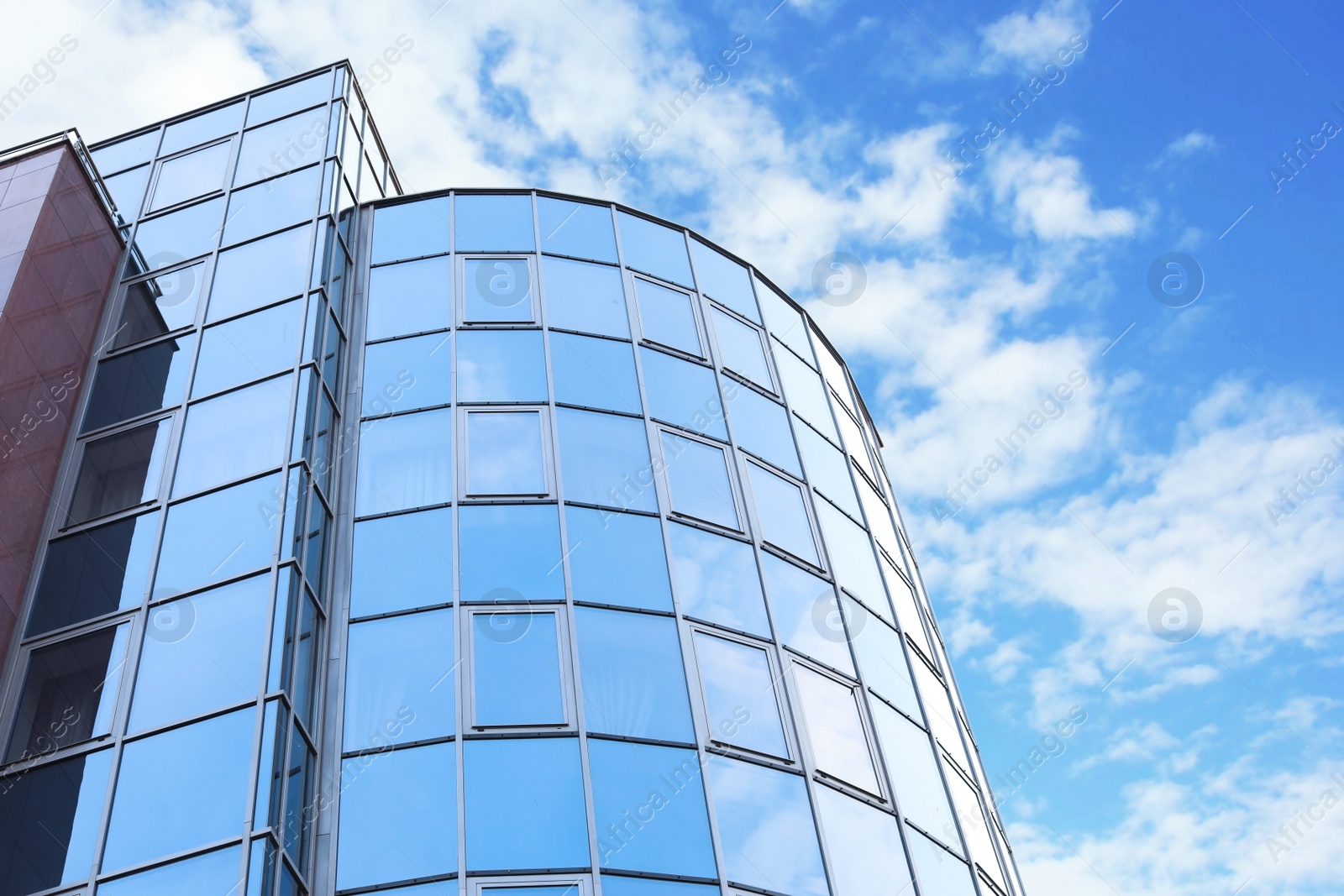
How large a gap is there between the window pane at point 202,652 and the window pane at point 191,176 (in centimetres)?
919

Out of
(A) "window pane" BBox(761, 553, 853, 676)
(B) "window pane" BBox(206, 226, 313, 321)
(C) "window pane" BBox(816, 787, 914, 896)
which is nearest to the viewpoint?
(C) "window pane" BBox(816, 787, 914, 896)

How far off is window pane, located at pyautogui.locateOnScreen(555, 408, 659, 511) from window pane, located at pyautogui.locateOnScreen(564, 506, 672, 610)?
32 centimetres

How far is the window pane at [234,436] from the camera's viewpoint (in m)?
16.3

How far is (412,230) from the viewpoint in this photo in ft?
69.1

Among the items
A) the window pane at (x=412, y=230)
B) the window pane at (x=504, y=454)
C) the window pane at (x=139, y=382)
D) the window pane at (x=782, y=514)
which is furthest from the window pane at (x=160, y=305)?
the window pane at (x=782, y=514)

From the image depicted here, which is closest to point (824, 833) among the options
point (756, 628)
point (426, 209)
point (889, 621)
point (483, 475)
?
point (756, 628)

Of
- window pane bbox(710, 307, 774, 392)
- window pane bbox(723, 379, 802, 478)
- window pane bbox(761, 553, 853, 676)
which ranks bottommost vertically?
window pane bbox(761, 553, 853, 676)

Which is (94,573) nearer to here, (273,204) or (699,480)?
(273,204)

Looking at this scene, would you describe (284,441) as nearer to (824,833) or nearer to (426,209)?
(426,209)

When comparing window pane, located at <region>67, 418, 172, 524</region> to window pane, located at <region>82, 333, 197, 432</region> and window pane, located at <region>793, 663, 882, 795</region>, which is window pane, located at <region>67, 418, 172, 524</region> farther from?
window pane, located at <region>793, 663, 882, 795</region>

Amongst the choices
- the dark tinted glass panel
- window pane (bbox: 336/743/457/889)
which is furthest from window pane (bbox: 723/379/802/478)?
the dark tinted glass panel

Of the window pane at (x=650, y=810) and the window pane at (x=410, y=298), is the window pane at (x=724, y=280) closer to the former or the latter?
the window pane at (x=410, y=298)

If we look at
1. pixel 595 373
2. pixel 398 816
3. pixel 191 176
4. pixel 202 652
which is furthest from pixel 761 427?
pixel 191 176

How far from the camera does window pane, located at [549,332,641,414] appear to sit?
60.5 feet
